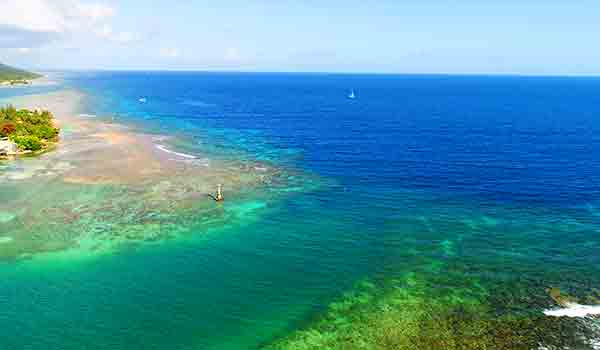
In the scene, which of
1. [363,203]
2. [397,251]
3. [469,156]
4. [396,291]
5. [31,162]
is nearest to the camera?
[396,291]

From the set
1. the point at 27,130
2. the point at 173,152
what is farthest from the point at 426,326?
the point at 27,130

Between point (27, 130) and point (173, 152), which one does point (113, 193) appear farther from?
point (27, 130)

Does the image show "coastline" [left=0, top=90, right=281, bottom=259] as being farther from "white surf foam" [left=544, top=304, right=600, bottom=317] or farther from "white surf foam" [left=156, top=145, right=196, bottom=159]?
"white surf foam" [left=544, top=304, right=600, bottom=317]

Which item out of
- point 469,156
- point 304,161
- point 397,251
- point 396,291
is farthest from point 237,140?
point 396,291

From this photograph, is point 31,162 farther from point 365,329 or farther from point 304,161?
point 365,329

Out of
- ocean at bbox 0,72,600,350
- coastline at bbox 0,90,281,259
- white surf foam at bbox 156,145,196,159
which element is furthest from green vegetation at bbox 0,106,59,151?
ocean at bbox 0,72,600,350

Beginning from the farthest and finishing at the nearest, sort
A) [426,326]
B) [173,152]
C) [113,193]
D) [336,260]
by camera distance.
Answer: [173,152], [113,193], [336,260], [426,326]
